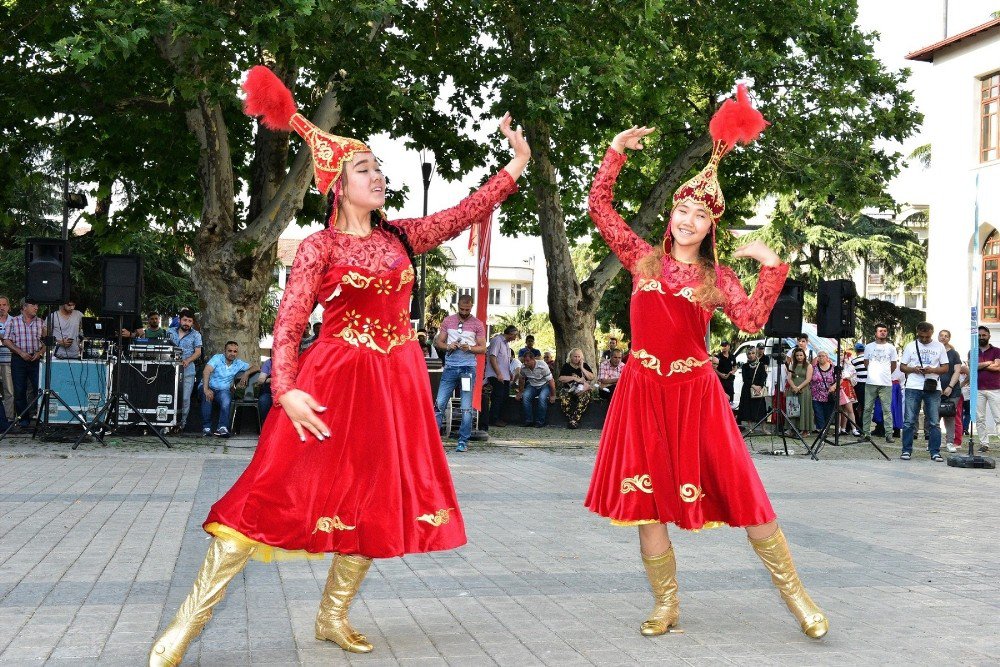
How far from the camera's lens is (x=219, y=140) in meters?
19.8

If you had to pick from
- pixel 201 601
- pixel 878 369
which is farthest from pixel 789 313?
pixel 201 601

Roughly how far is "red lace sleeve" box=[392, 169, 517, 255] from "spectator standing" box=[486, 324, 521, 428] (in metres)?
14.8

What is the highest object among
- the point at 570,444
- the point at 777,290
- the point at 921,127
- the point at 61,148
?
the point at 921,127

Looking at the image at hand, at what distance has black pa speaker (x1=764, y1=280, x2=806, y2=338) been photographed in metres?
17.0

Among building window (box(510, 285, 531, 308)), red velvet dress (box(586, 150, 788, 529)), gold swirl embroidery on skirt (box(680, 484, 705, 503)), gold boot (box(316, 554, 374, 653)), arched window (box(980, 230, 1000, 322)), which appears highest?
building window (box(510, 285, 531, 308))

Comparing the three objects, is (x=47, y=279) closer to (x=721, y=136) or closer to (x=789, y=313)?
(x=789, y=313)

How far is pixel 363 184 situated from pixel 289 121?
1.49 feet

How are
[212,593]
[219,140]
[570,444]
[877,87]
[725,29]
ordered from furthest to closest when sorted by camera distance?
[877,87] < [725,29] < [219,140] < [570,444] < [212,593]

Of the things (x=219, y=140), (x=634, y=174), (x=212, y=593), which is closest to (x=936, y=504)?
(x=212, y=593)

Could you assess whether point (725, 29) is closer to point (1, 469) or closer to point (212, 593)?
point (1, 469)

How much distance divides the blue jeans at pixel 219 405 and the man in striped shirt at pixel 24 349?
2349 millimetres

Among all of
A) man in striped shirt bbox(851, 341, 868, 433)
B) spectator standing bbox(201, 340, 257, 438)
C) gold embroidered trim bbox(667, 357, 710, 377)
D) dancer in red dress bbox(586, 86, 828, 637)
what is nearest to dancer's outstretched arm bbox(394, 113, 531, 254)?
dancer in red dress bbox(586, 86, 828, 637)

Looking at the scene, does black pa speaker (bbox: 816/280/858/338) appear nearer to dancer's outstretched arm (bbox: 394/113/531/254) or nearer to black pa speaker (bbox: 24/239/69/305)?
black pa speaker (bbox: 24/239/69/305)

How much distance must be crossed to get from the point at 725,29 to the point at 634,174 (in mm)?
5366
